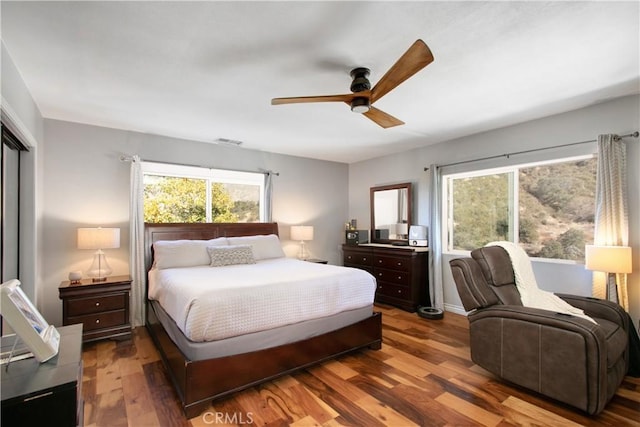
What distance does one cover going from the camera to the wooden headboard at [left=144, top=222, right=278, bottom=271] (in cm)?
386

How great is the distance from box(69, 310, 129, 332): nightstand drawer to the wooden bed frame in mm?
292

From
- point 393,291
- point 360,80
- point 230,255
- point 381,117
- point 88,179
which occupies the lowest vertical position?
point 393,291

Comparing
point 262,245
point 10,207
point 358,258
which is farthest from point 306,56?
point 358,258

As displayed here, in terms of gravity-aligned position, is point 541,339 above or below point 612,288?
below

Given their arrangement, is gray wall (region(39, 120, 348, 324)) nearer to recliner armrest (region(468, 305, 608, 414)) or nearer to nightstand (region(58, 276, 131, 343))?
nightstand (region(58, 276, 131, 343))

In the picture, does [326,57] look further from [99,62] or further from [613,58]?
[613,58]

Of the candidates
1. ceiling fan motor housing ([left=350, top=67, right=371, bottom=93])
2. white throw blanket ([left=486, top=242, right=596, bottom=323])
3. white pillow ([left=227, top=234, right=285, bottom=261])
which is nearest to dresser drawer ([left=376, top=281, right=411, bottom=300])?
white pillow ([left=227, top=234, right=285, bottom=261])

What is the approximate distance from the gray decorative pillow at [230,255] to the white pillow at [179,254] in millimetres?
107

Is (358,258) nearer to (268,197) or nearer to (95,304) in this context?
(268,197)

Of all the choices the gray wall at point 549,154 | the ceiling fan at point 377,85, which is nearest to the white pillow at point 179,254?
the ceiling fan at point 377,85

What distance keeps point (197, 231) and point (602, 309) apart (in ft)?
14.3

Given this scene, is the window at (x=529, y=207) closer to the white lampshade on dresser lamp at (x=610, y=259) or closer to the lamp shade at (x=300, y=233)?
the white lampshade on dresser lamp at (x=610, y=259)

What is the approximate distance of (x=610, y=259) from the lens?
2578 millimetres

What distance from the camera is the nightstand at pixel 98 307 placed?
3.02 meters
